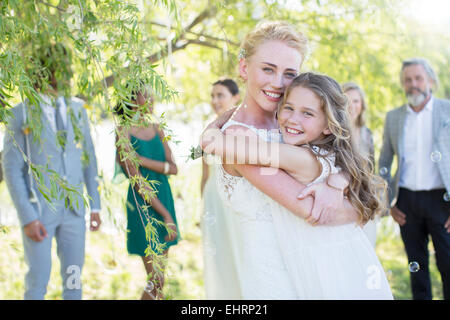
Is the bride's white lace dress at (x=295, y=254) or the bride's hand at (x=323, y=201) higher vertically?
the bride's hand at (x=323, y=201)

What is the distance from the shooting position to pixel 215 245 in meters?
3.77

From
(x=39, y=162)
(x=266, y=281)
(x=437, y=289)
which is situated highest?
(x=39, y=162)

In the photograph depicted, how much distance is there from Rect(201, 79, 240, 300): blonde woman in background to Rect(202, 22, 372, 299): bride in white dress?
1469mm

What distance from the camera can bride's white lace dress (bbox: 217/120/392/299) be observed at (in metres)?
1.87

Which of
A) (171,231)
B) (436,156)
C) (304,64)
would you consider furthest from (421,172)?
(171,231)

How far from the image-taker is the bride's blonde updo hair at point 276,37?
1.99m

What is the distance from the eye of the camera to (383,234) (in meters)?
6.89

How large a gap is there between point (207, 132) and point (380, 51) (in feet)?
12.4

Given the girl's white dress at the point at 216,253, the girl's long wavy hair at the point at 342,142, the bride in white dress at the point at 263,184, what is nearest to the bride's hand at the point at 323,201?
the bride in white dress at the point at 263,184

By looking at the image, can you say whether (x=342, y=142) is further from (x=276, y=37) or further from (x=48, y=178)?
(x=48, y=178)

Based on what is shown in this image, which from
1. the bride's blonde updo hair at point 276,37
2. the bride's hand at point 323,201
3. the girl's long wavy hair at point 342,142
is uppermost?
the bride's blonde updo hair at point 276,37

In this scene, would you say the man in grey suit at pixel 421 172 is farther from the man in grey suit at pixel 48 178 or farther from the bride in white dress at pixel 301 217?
the man in grey suit at pixel 48 178
